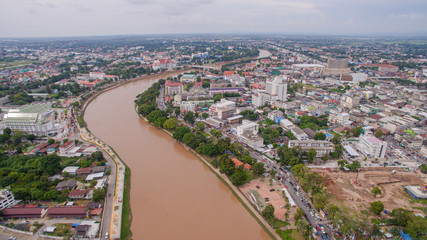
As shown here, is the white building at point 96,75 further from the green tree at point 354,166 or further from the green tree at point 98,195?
the green tree at point 354,166

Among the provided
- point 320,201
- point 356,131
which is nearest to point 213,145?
point 320,201

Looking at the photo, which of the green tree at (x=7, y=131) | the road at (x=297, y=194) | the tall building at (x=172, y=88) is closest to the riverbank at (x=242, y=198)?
the road at (x=297, y=194)

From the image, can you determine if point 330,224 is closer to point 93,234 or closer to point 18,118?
point 93,234

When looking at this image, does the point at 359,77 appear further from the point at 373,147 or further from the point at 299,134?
the point at 299,134

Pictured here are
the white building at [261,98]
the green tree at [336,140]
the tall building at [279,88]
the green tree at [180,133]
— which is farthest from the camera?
the tall building at [279,88]

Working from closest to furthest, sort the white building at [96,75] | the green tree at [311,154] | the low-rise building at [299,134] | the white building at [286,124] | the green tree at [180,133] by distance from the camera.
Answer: the green tree at [311,154] < the low-rise building at [299,134] < the green tree at [180,133] < the white building at [286,124] < the white building at [96,75]

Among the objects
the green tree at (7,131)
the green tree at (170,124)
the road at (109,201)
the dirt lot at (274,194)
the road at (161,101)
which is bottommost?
the dirt lot at (274,194)

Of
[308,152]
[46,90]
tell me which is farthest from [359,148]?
[46,90]
